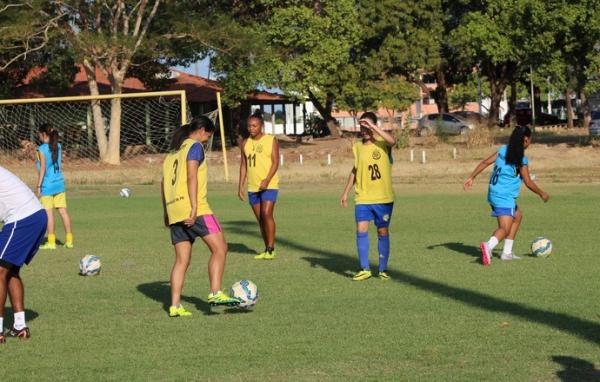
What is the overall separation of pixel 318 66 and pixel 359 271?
3866cm

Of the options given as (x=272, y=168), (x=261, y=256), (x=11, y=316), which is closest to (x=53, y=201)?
(x=261, y=256)

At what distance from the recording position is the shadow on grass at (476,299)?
28.1 feet

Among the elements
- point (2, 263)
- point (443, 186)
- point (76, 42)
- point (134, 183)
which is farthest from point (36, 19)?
point (2, 263)

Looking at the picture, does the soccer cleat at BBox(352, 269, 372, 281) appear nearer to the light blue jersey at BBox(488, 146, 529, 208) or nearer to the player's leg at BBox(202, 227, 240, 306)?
the light blue jersey at BBox(488, 146, 529, 208)

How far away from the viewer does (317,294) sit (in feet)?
35.2

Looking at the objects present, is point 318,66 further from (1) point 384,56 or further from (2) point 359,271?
(2) point 359,271

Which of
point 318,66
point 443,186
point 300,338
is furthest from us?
point 318,66

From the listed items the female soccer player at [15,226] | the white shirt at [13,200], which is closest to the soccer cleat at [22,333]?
the female soccer player at [15,226]

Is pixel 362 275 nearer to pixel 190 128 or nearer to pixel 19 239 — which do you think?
pixel 190 128

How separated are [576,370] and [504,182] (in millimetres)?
5870

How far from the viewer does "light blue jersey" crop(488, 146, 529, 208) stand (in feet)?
41.7

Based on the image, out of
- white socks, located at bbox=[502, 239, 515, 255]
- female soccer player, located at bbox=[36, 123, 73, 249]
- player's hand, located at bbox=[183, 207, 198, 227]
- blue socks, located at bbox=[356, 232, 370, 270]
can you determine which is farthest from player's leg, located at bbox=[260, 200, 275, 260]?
player's hand, located at bbox=[183, 207, 198, 227]

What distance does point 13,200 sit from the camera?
8.45 metres

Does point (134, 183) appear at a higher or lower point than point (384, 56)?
lower
